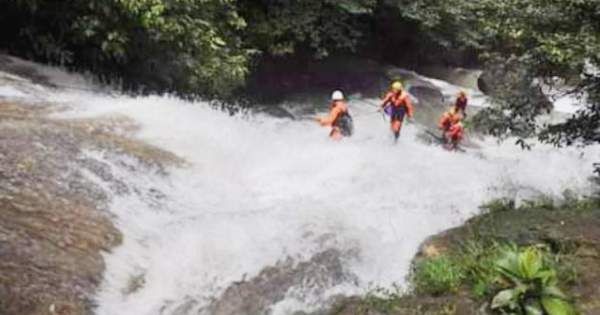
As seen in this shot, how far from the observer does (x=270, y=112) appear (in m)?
14.7

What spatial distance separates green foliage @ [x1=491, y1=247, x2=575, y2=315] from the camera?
540 cm

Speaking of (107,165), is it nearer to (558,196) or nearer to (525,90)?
(525,90)

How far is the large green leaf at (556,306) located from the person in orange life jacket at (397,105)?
7.62 m

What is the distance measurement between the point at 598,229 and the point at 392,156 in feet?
17.3

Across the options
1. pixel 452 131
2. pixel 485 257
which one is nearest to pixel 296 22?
pixel 452 131

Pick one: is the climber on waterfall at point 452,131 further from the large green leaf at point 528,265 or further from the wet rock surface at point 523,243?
the large green leaf at point 528,265

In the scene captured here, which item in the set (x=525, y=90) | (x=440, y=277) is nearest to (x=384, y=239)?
(x=440, y=277)

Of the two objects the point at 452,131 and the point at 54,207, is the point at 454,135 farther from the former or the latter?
the point at 54,207

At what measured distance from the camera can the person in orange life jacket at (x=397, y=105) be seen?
1283 centimetres

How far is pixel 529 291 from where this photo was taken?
5.46m

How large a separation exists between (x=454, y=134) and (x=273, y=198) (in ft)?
18.6

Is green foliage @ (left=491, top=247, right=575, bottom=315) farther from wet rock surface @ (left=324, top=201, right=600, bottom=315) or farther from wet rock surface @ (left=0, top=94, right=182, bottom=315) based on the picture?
wet rock surface @ (left=0, top=94, right=182, bottom=315)

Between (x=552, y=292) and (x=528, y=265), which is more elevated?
(x=528, y=265)

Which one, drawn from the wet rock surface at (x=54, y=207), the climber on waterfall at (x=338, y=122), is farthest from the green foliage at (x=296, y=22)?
the wet rock surface at (x=54, y=207)
